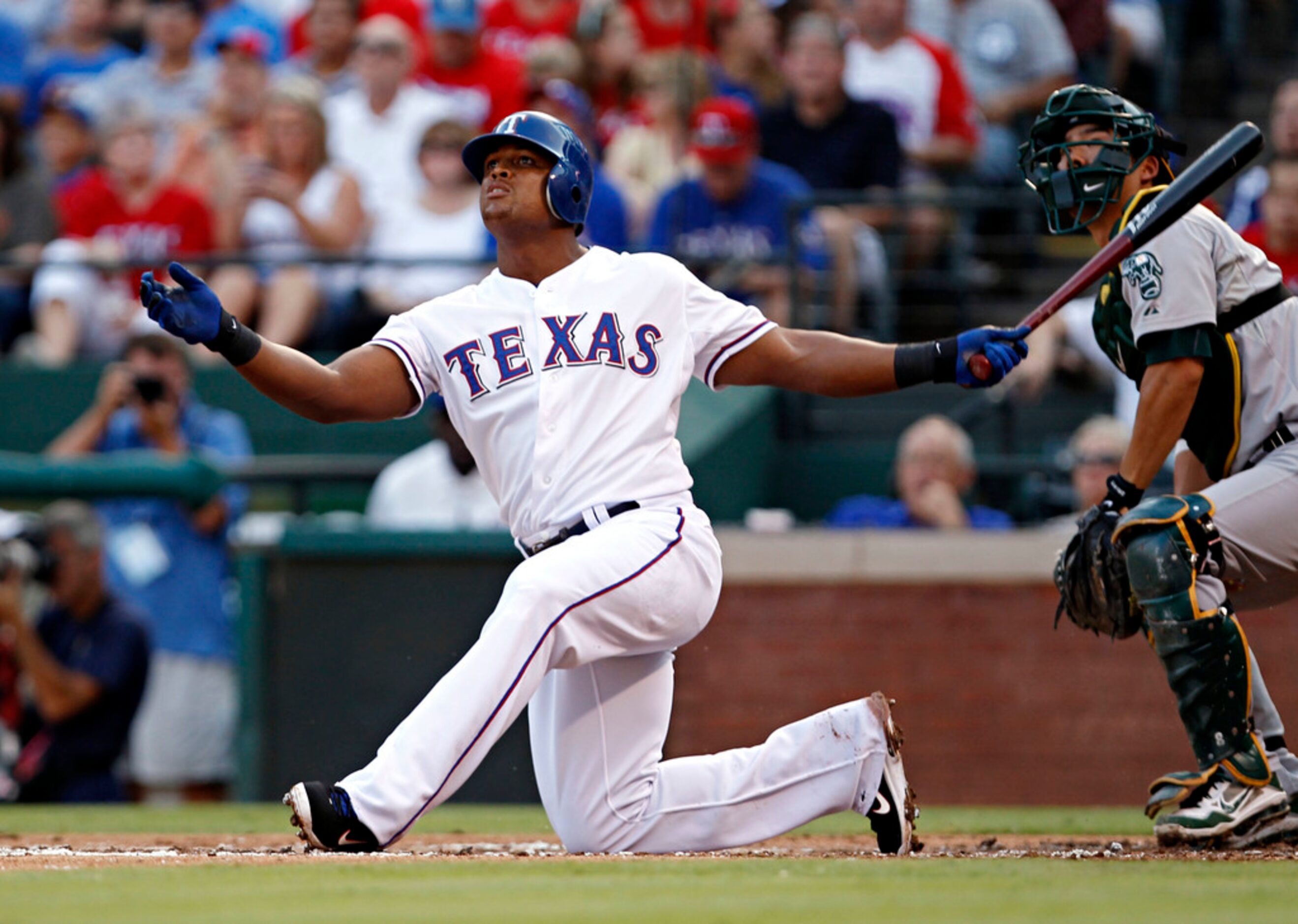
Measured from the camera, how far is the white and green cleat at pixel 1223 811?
15.4 ft

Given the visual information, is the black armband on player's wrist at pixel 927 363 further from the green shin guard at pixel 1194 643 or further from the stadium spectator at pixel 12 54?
the stadium spectator at pixel 12 54

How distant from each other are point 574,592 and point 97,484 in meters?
4.29

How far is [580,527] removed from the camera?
15.2ft

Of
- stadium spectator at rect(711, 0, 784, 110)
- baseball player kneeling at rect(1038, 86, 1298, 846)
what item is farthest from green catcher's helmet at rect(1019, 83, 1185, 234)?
stadium spectator at rect(711, 0, 784, 110)

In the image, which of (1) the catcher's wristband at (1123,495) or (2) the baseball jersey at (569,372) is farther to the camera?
(1) the catcher's wristband at (1123,495)

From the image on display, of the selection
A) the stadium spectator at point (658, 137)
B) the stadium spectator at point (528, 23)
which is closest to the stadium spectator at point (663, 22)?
the stadium spectator at point (528, 23)

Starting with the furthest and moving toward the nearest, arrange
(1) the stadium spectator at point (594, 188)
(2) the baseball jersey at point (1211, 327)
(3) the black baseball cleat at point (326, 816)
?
(1) the stadium spectator at point (594, 188) → (2) the baseball jersey at point (1211, 327) → (3) the black baseball cleat at point (326, 816)

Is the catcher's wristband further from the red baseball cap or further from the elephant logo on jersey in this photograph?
the red baseball cap

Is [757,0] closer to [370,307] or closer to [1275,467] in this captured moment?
[370,307]

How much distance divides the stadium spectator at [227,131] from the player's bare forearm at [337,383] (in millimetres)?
5563

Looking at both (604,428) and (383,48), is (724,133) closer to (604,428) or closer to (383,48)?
(383,48)

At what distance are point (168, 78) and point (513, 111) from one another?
2.47 metres

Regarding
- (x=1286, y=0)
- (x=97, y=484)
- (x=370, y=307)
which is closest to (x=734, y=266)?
(x=370, y=307)

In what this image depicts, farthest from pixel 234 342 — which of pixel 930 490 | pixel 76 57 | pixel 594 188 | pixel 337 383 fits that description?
pixel 76 57
